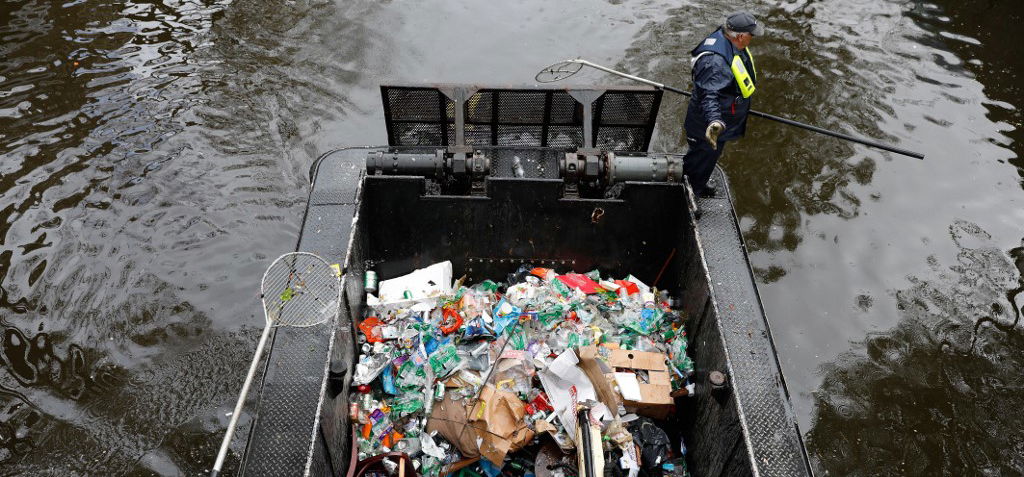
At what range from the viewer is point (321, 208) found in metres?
4.24

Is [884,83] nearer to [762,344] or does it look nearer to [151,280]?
[762,344]

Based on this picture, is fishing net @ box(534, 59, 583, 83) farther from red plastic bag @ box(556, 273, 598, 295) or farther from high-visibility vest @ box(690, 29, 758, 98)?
red plastic bag @ box(556, 273, 598, 295)

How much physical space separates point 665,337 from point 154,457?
345 cm

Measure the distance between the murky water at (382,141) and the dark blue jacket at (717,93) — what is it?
5.24 ft

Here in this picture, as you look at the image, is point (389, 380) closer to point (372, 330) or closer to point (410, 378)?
point (410, 378)

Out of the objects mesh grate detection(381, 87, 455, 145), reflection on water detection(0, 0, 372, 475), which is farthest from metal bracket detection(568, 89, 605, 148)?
reflection on water detection(0, 0, 372, 475)

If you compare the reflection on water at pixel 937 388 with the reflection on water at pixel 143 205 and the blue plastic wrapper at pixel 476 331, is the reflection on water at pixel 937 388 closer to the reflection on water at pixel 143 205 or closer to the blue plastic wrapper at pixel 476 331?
the blue plastic wrapper at pixel 476 331

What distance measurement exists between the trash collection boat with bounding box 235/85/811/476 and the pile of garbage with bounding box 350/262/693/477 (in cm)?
8

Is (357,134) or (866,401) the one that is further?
(357,134)

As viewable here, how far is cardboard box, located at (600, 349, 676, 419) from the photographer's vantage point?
142 inches

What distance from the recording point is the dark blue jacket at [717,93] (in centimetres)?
430

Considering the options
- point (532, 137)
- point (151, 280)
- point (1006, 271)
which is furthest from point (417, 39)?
point (1006, 271)

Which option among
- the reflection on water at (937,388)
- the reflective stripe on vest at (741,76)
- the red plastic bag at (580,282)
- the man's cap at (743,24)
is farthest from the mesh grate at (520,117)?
the reflection on water at (937,388)

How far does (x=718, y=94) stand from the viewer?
4.35 metres
